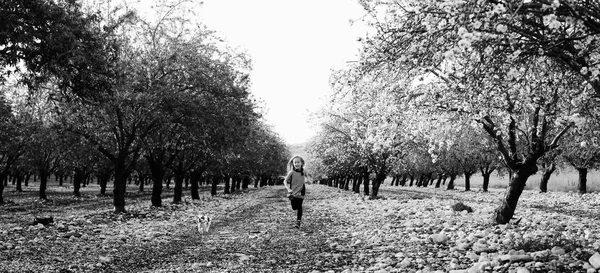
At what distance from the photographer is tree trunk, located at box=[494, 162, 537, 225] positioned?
14391mm

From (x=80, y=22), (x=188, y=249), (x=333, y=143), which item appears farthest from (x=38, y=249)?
(x=333, y=143)

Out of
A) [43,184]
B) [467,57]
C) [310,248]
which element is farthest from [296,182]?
[43,184]

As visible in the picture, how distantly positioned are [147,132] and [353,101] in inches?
636

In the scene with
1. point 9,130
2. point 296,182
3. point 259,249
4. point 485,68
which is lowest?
point 259,249

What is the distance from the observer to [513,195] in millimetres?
14453

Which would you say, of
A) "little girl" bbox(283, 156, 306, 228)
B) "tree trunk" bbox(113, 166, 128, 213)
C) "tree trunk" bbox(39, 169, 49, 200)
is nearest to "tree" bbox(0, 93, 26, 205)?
"tree trunk" bbox(39, 169, 49, 200)

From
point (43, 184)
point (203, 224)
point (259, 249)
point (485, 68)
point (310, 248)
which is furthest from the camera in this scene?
point (43, 184)

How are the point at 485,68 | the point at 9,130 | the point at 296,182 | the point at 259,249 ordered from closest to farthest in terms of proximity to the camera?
1. the point at 485,68
2. the point at 259,249
3. the point at 296,182
4. the point at 9,130

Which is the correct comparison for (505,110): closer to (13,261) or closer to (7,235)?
(13,261)

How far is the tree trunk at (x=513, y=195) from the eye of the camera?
47.2ft

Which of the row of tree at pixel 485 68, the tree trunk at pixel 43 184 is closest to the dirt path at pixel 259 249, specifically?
the row of tree at pixel 485 68

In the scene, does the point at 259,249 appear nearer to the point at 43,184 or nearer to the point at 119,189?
the point at 119,189

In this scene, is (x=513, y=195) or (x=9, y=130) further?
(x=9, y=130)

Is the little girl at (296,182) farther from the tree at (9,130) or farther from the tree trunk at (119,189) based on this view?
the tree at (9,130)
